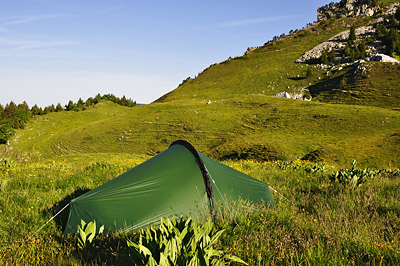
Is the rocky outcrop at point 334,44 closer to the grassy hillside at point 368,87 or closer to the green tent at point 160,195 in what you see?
the grassy hillside at point 368,87

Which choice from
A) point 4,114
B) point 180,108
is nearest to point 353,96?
point 180,108

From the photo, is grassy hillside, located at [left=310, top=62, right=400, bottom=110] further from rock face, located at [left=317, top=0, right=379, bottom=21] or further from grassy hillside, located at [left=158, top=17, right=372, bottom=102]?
rock face, located at [left=317, top=0, right=379, bottom=21]

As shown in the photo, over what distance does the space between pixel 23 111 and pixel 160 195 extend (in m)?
73.6

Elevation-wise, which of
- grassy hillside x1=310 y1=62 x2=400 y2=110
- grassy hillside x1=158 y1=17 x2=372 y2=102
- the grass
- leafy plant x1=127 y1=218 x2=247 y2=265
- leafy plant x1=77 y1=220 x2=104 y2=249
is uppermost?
grassy hillside x1=158 y1=17 x2=372 y2=102

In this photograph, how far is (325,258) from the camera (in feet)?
11.6

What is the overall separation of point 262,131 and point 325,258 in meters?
35.6

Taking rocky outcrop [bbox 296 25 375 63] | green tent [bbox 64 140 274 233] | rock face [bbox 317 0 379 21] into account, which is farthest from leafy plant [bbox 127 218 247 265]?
rock face [bbox 317 0 379 21]

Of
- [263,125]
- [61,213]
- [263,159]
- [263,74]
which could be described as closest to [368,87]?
[263,125]

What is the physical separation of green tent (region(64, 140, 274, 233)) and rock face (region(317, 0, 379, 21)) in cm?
14740

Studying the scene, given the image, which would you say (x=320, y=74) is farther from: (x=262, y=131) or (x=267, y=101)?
(x=262, y=131)

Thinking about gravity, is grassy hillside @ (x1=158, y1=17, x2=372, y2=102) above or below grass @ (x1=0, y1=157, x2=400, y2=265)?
above

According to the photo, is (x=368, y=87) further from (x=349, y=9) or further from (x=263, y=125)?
(x=349, y=9)

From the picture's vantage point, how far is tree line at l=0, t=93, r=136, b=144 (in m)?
54.0

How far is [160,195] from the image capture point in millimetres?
5656
